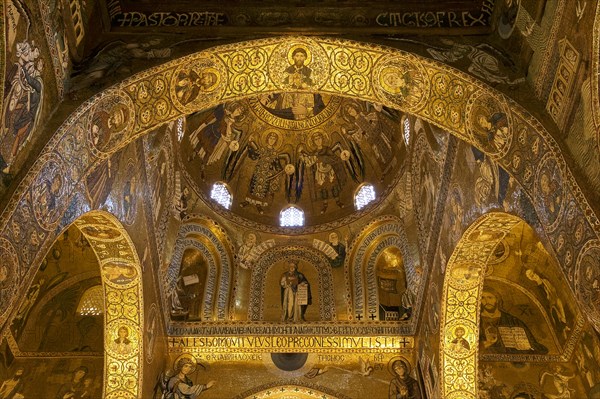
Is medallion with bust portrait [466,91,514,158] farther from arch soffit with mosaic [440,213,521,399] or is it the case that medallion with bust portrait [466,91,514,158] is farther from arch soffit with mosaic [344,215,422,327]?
arch soffit with mosaic [344,215,422,327]

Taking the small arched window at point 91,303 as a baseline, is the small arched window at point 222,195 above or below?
above

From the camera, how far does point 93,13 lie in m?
8.95

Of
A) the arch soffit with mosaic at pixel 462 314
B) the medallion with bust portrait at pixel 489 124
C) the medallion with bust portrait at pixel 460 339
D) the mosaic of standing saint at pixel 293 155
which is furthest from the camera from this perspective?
the mosaic of standing saint at pixel 293 155

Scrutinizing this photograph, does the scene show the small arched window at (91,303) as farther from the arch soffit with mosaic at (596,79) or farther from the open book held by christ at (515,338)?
the arch soffit with mosaic at (596,79)

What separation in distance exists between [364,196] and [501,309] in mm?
4409

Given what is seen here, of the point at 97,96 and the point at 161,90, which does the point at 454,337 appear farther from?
the point at 97,96

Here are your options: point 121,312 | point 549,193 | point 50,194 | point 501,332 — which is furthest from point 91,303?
point 549,193

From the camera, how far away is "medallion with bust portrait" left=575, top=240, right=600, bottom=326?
6.04 meters

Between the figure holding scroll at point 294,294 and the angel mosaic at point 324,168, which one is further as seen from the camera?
the angel mosaic at point 324,168

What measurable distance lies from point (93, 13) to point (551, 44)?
644 cm

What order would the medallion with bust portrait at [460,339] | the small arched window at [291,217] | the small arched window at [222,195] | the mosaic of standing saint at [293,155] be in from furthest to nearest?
1. the small arched window at [291,217]
2. the small arched window at [222,195]
3. the mosaic of standing saint at [293,155]
4. the medallion with bust portrait at [460,339]

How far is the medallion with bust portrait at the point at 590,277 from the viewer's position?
6035 mm

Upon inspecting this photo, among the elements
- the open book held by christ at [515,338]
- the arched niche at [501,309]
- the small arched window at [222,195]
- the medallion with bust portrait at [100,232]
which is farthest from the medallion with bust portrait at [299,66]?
the open book held by christ at [515,338]

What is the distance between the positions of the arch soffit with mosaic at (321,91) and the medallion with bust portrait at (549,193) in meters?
0.02
